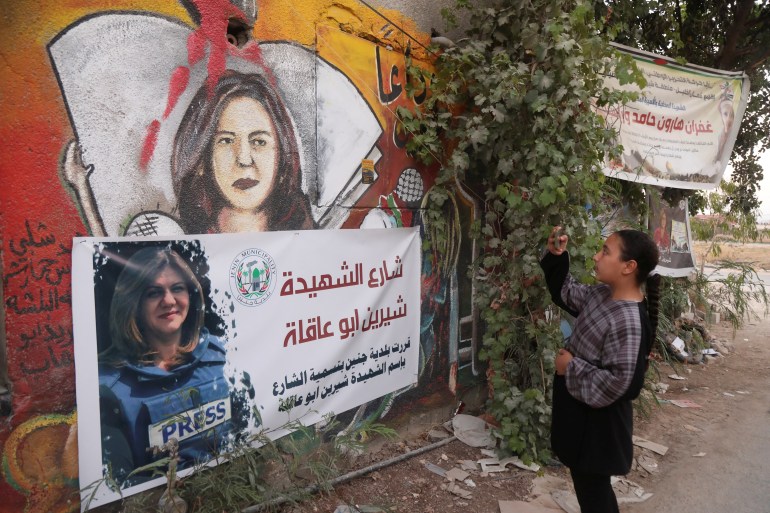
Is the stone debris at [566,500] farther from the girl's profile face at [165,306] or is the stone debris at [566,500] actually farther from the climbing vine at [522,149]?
the girl's profile face at [165,306]

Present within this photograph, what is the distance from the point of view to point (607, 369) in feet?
6.95

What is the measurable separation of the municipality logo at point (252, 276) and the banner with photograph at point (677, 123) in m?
3.48

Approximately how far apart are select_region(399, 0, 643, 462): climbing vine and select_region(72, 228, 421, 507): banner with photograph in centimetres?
77

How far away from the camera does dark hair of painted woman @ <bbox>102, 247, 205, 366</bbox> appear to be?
2.24m

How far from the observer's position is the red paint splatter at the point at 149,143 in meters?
2.32

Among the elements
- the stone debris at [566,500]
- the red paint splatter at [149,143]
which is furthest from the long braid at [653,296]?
the red paint splatter at [149,143]

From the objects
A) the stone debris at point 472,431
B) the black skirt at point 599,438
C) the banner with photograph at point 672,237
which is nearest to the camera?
the black skirt at point 599,438

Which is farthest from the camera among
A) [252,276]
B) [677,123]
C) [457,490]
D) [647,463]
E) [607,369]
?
[677,123]

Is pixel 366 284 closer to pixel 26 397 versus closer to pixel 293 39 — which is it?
pixel 293 39

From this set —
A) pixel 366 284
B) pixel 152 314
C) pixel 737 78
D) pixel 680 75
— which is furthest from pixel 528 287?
pixel 737 78

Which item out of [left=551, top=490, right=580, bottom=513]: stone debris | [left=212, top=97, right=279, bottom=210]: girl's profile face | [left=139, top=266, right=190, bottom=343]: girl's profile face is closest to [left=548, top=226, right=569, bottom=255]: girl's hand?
[left=212, top=97, right=279, bottom=210]: girl's profile face

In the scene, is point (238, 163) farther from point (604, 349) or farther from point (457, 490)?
point (457, 490)

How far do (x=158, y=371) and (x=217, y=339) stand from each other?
31cm

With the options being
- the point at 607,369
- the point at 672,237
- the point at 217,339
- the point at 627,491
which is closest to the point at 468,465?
the point at 627,491
